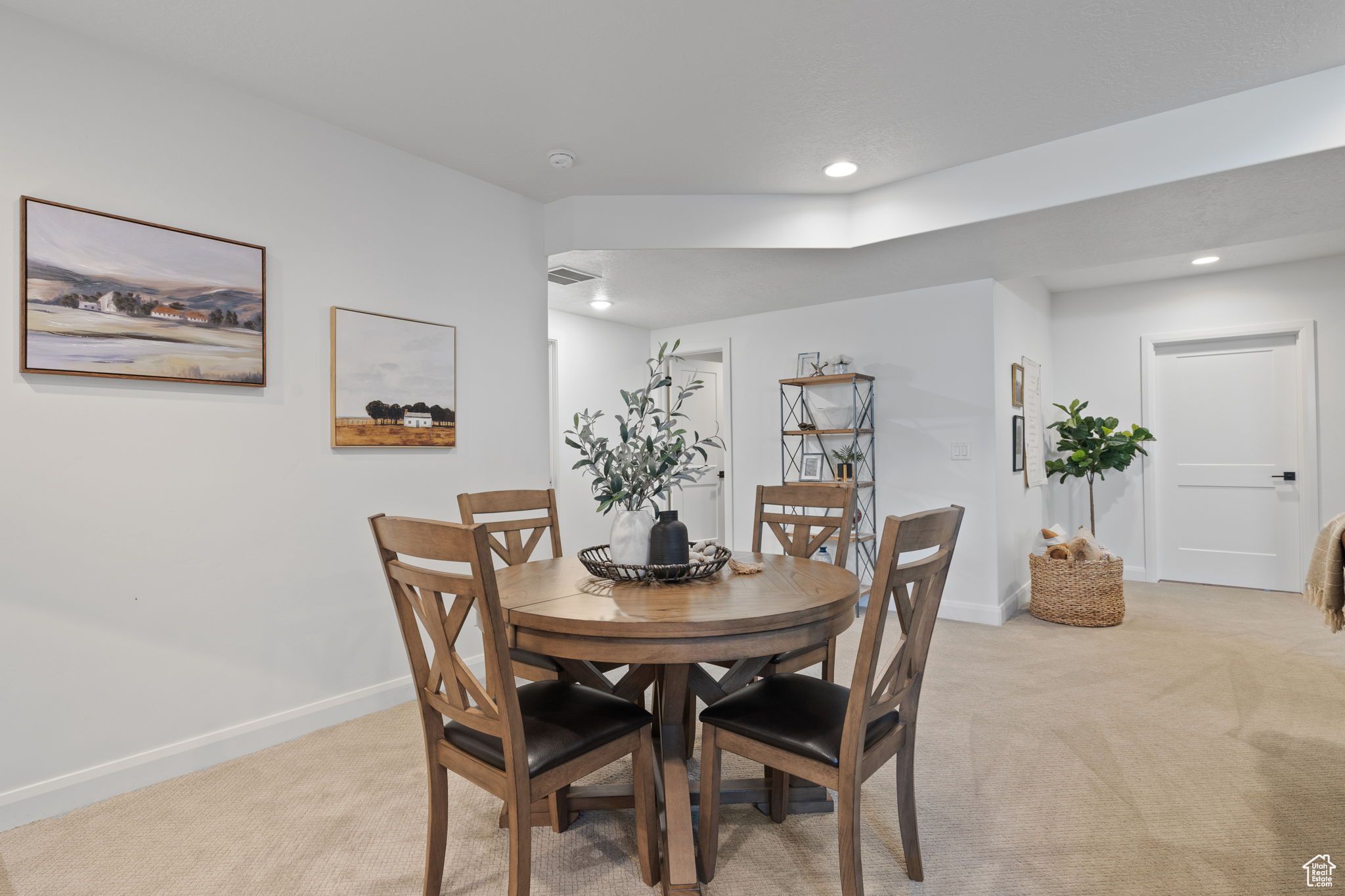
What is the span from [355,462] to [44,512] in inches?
39.1

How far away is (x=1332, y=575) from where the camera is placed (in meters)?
2.02

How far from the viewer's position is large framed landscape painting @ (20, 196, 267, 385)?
6.77 feet

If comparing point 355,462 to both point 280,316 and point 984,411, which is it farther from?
point 984,411

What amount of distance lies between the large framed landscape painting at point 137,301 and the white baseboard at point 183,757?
1291mm

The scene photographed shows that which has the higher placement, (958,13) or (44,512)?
(958,13)

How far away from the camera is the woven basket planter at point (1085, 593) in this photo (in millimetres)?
4098

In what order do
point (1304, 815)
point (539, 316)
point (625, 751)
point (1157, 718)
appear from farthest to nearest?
point (539, 316) < point (1157, 718) < point (1304, 815) < point (625, 751)

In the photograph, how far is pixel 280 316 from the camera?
8.59 ft

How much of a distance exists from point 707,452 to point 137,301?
183 inches

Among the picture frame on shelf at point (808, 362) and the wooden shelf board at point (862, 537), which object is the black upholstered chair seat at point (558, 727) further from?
the picture frame on shelf at point (808, 362)

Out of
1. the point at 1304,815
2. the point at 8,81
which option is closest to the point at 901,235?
the point at 1304,815

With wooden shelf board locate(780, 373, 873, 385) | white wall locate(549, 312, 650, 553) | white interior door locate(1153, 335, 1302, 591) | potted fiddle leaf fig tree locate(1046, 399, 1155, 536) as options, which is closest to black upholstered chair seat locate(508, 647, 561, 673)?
white wall locate(549, 312, 650, 553)

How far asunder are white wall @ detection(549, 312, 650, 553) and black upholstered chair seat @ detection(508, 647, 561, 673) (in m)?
2.88

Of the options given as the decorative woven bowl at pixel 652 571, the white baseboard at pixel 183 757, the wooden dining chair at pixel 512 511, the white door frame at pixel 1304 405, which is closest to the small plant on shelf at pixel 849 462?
the wooden dining chair at pixel 512 511
